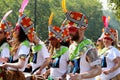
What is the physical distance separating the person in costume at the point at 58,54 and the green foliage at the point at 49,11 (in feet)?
147

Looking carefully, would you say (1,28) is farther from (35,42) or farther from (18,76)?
(35,42)

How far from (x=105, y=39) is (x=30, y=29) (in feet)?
7.29

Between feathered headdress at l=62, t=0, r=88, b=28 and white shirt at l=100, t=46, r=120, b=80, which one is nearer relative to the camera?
feathered headdress at l=62, t=0, r=88, b=28

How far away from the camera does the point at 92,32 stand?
82812 millimetres

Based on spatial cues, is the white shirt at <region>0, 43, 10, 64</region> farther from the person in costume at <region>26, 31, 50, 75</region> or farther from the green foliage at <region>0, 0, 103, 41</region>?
the green foliage at <region>0, 0, 103, 41</region>

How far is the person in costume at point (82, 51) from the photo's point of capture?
6.16 m

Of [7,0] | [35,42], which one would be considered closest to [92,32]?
[7,0]

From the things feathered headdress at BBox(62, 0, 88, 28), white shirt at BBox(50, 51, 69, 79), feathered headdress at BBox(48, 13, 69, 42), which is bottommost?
white shirt at BBox(50, 51, 69, 79)

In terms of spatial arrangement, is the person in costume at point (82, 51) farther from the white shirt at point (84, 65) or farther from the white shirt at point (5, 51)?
the white shirt at point (5, 51)

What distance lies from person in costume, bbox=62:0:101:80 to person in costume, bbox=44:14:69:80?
84.9 inches

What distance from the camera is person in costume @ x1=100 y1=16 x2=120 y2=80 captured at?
30.2 ft

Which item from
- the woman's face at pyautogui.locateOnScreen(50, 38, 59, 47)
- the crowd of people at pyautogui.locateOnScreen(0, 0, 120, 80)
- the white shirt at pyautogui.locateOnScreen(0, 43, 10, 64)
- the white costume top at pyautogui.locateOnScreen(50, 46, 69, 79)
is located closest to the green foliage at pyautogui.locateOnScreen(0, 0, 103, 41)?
the crowd of people at pyautogui.locateOnScreen(0, 0, 120, 80)

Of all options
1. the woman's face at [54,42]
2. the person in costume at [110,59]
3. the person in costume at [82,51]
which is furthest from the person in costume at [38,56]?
the person in costume at [82,51]

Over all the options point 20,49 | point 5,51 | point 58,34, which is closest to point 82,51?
point 20,49
